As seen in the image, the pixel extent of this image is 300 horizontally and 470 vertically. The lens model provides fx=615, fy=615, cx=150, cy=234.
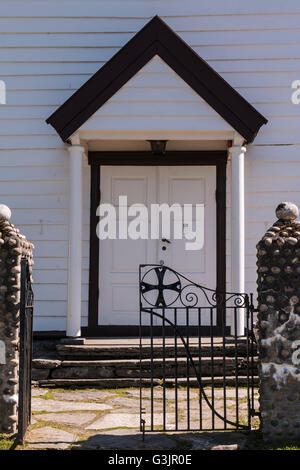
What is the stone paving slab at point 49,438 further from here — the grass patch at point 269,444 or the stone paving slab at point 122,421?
the grass patch at point 269,444

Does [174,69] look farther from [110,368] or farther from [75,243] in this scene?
[110,368]

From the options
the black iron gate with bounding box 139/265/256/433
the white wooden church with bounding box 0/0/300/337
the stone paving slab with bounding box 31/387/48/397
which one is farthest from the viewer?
the white wooden church with bounding box 0/0/300/337

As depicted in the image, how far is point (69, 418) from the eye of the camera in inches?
216

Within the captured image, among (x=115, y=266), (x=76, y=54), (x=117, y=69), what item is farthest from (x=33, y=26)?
(x=115, y=266)

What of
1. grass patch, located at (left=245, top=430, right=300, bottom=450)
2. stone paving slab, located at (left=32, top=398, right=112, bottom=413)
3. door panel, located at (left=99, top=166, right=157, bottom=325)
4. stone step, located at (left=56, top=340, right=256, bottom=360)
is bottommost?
grass patch, located at (left=245, top=430, right=300, bottom=450)

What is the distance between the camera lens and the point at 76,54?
8.40 meters

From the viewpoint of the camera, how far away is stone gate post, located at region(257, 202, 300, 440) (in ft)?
15.9

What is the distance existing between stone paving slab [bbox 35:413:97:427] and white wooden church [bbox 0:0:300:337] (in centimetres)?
249

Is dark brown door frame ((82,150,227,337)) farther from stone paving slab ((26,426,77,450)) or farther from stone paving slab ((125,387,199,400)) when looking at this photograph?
stone paving slab ((26,426,77,450))

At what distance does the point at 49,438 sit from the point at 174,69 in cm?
440

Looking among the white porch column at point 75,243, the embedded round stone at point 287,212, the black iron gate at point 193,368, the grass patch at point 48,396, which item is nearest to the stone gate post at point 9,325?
the black iron gate at point 193,368

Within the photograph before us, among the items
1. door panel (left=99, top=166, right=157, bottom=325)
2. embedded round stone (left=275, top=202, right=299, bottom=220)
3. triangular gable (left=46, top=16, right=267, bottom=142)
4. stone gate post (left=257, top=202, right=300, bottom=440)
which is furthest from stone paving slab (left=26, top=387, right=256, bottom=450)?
triangular gable (left=46, top=16, right=267, bottom=142)

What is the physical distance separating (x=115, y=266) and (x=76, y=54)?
9.65 feet

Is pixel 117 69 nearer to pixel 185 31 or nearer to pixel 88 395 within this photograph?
pixel 185 31
